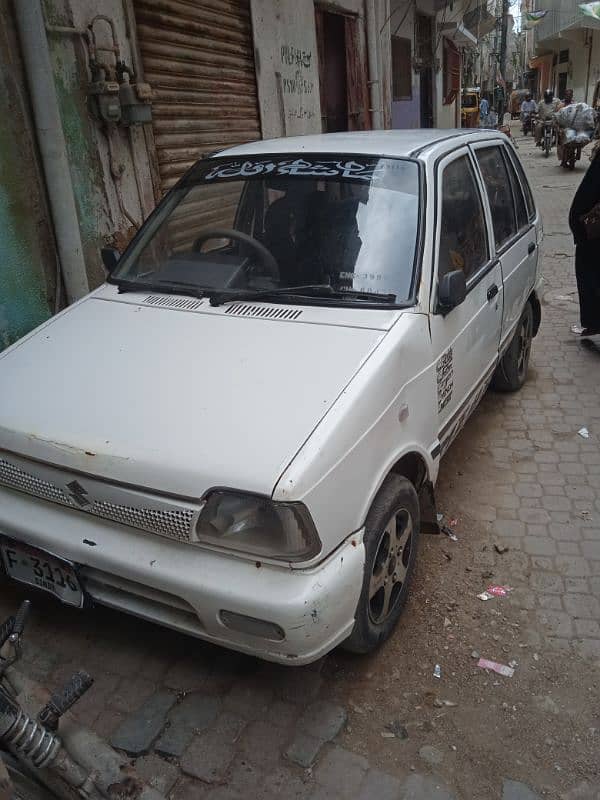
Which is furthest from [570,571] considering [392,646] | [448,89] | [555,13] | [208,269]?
[555,13]

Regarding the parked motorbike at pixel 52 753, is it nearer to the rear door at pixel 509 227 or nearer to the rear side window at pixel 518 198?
the rear door at pixel 509 227

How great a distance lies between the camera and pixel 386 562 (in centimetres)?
241

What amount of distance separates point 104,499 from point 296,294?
3.89ft

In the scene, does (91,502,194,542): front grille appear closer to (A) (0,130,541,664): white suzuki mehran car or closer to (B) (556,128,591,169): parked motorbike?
(A) (0,130,541,664): white suzuki mehran car

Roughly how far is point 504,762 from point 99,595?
4.81 feet

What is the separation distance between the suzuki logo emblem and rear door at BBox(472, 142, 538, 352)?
8.72ft

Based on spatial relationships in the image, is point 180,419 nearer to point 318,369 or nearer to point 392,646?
point 318,369

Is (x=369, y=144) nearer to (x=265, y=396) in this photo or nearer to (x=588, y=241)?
(x=265, y=396)

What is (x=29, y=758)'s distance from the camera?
1559 mm

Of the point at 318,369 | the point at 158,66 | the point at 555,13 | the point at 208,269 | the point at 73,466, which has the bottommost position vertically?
the point at 73,466

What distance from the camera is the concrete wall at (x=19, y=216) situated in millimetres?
4285

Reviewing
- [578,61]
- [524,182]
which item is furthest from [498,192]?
[578,61]

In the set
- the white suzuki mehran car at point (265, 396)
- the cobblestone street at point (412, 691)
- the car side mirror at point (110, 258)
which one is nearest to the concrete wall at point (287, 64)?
the white suzuki mehran car at point (265, 396)

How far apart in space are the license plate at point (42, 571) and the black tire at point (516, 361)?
3214 millimetres
